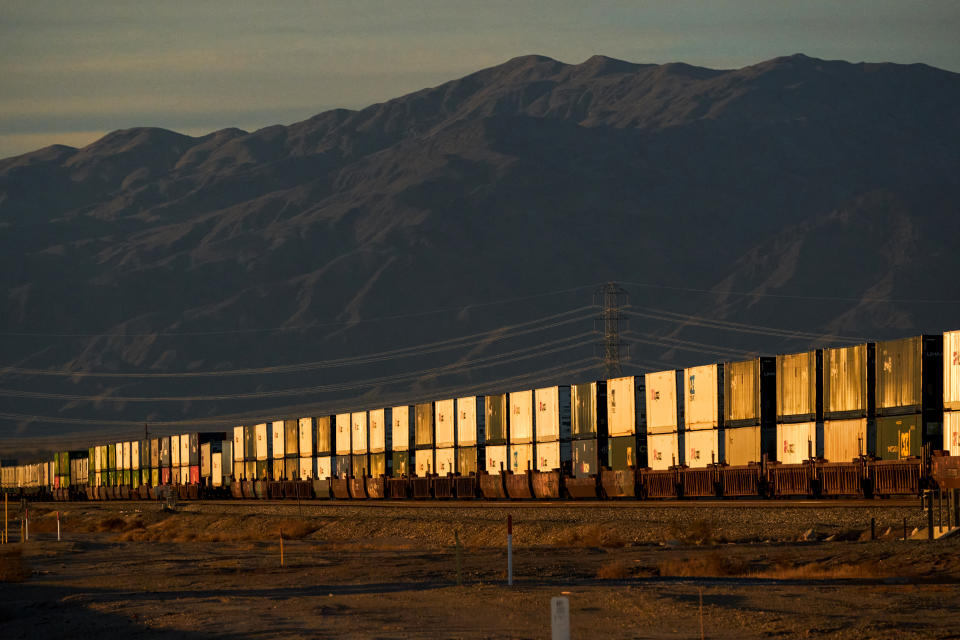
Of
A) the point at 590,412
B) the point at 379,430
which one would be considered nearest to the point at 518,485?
the point at 590,412

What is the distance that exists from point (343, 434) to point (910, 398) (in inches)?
1900

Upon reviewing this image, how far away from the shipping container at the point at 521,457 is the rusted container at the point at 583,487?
5170 mm

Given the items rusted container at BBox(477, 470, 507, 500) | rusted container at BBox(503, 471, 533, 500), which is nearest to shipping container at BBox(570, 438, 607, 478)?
rusted container at BBox(503, 471, 533, 500)

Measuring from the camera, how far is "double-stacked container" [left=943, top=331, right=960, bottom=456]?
37.8 metres

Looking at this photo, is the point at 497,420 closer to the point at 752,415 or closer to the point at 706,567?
the point at 752,415

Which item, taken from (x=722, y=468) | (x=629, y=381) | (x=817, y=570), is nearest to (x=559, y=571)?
(x=817, y=570)

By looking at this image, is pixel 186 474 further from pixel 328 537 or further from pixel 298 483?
pixel 328 537

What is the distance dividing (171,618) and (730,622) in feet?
34.4

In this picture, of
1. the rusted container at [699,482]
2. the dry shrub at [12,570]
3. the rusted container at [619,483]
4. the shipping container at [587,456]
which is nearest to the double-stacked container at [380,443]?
the shipping container at [587,456]

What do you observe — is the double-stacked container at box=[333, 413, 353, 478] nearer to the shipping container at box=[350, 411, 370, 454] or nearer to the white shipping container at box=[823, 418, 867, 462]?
the shipping container at box=[350, 411, 370, 454]

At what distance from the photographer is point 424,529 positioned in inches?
1928

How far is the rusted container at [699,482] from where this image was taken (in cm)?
4822

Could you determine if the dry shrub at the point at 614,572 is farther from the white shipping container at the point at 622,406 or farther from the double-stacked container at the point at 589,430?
the double-stacked container at the point at 589,430

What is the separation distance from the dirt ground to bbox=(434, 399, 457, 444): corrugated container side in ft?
58.8
